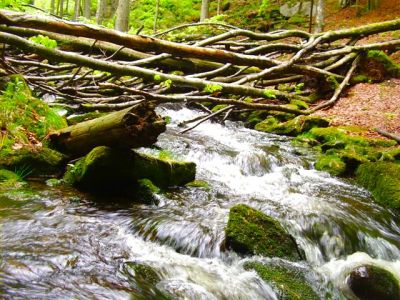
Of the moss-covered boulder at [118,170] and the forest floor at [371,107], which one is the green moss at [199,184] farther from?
the forest floor at [371,107]

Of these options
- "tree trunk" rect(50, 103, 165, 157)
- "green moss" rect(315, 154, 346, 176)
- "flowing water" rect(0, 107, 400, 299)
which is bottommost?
"flowing water" rect(0, 107, 400, 299)

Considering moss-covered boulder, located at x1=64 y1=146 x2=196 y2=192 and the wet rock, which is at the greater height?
moss-covered boulder, located at x1=64 y1=146 x2=196 y2=192

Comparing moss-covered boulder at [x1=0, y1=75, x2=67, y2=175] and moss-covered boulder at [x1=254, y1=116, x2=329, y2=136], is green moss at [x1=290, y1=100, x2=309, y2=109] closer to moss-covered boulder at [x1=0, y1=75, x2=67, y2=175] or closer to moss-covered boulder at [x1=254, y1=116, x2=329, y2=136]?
moss-covered boulder at [x1=254, y1=116, x2=329, y2=136]

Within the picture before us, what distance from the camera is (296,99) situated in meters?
11.4

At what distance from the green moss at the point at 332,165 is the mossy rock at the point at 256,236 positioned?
3285 millimetres

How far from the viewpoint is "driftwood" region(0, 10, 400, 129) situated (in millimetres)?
6312

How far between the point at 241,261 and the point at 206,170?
3.13 meters

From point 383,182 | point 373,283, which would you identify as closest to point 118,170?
point 373,283

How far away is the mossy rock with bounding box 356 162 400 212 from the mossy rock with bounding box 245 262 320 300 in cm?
269

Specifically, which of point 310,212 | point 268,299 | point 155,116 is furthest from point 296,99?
point 268,299

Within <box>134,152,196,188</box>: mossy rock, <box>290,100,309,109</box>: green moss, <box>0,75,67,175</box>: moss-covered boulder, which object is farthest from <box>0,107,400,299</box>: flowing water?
<box>290,100,309,109</box>: green moss

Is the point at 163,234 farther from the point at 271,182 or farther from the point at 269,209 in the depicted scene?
the point at 271,182

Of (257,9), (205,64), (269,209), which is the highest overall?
(257,9)

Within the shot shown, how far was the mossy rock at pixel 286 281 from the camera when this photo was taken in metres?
3.46
